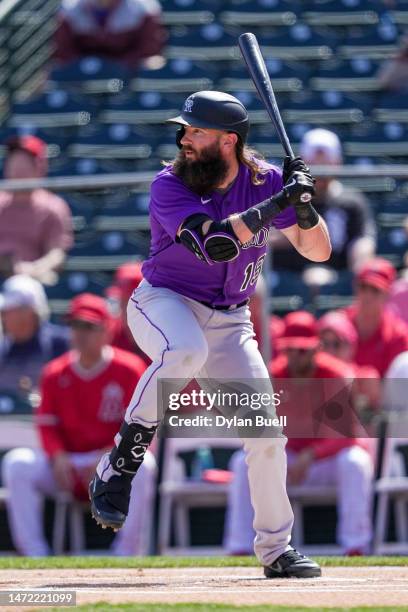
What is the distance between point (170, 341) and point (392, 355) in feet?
9.99

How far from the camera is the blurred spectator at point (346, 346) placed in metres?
7.26

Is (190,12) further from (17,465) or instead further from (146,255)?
(17,465)

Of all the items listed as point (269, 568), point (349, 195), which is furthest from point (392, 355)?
point (269, 568)

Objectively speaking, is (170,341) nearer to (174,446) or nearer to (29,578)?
(29,578)

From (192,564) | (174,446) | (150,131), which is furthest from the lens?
(150,131)

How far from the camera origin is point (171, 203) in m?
4.93

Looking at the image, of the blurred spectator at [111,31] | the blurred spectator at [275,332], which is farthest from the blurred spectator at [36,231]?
the blurred spectator at [111,31]

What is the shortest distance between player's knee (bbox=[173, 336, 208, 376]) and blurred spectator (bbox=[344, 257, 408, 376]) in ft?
9.64

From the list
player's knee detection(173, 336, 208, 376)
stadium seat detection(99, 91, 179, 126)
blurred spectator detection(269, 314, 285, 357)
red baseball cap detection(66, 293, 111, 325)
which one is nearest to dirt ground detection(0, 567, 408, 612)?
player's knee detection(173, 336, 208, 376)

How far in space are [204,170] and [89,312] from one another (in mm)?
2601

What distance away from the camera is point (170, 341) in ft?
15.9

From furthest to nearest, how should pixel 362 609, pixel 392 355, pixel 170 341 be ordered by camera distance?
pixel 392 355 → pixel 170 341 → pixel 362 609

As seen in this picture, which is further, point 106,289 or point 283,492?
point 106,289

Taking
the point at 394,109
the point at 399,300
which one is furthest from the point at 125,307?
the point at 394,109
